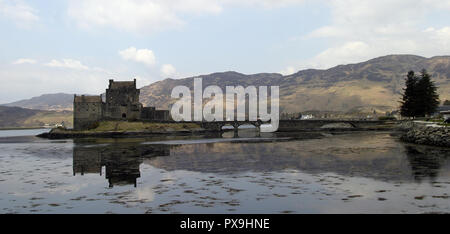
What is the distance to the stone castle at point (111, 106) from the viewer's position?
12131cm

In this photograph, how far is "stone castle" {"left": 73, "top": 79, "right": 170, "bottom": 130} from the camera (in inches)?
4776

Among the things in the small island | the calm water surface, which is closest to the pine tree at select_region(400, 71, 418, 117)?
the calm water surface

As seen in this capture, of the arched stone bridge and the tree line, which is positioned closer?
the tree line

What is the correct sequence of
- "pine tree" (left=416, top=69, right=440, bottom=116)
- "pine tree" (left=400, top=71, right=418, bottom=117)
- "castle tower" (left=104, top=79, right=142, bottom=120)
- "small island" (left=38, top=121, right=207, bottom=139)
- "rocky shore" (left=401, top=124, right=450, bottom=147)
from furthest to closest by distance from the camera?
"castle tower" (left=104, top=79, right=142, bottom=120), "small island" (left=38, top=121, right=207, bottom=139), "pine tree" (left=400, top=71, right=418, bottom=117), "pine tree" (left=416, top=69, right=440, bottom=116), "rocky shore" (left=401, top=124, right=450, bottom=147)

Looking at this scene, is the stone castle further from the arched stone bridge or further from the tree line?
the tree line

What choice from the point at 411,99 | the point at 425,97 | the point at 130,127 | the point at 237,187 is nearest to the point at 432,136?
the point at 237,187

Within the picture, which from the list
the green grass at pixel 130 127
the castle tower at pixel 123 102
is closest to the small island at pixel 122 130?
the green grass at pixel 130 127

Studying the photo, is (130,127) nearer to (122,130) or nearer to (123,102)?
(122,130)

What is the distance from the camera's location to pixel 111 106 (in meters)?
127

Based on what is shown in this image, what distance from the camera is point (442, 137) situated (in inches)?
1957
